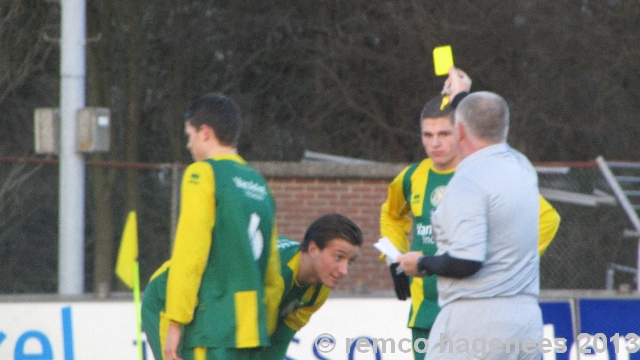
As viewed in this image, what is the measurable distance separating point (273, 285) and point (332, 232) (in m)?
0.38

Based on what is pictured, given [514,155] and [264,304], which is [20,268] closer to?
[264,304]

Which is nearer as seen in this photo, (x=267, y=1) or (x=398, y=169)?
(x=398, y=169)

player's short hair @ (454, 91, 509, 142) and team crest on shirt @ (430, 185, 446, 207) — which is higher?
player's short hair @ (454, 91, 509, 142)

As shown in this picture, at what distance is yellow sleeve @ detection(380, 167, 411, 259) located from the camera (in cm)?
585

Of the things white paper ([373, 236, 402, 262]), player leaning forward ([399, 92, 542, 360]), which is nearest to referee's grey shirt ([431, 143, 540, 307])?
player leaning forward ([399, 92, 542, 360])

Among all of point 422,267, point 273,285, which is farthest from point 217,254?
point 422,267

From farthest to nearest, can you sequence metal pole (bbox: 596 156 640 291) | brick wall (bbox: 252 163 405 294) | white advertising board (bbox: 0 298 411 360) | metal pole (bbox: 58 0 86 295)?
brick wall (bbox: 252 163 405 294), metal pole (bbox: 596 156 640 291), metal pole (bbox: 58 0 86 295), white advertising board (bbox: 0 298 411 360)

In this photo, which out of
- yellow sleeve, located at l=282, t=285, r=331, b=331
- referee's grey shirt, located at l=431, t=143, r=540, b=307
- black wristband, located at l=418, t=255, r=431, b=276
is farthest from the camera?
yellow sleeve, located at l=282, t=285, r=331, b=331

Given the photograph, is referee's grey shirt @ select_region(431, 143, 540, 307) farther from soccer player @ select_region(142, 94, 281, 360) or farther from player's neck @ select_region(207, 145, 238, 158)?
player's neck @ select_region(207, 145, 238, 158)

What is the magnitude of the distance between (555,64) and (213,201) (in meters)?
10.0

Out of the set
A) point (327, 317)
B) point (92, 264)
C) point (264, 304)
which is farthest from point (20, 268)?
point (264, 304)

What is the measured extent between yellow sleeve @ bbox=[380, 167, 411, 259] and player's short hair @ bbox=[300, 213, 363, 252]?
109 cm

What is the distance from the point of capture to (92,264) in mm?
13266

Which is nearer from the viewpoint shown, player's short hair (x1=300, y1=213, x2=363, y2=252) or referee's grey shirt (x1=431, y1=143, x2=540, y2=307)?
referee's grey shirt (x1=431, y1=143, x2=540, y2=307)
